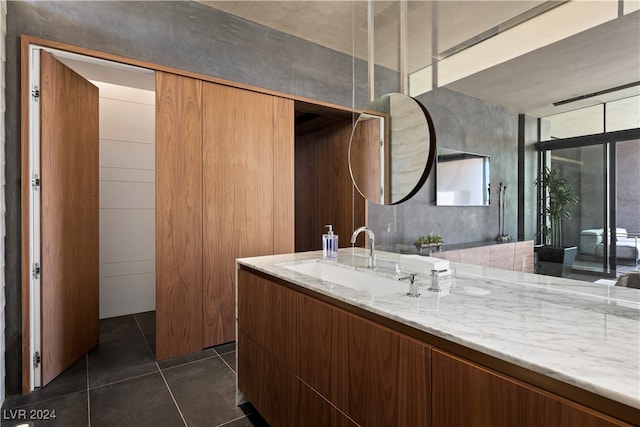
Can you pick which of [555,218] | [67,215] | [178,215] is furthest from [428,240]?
[67,215]

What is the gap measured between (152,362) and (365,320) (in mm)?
2189

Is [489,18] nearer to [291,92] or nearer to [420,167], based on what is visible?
[420,167]

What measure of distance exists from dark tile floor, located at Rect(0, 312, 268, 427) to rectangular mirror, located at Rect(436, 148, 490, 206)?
1604 millimetres

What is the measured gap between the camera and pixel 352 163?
237cm

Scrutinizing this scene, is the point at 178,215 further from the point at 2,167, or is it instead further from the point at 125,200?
the point at 125,200

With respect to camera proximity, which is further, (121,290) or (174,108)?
(121,290)

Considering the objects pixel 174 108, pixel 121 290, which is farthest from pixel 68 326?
pixel 174 108

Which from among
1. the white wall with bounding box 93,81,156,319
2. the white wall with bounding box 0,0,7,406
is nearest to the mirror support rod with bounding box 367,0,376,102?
the white wall with bounding box 0,0,7,406

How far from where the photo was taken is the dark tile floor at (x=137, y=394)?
1.91m

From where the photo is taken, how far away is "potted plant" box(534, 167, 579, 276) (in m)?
1.19

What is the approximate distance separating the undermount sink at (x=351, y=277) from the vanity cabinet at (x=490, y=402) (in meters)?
0.53

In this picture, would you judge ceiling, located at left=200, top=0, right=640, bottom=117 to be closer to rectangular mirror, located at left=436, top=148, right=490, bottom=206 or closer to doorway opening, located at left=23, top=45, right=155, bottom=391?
rectangular mirror, located at left=436, top=148, right=490, bottom=206

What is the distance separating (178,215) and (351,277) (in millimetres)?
1589

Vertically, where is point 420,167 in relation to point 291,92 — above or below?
below
